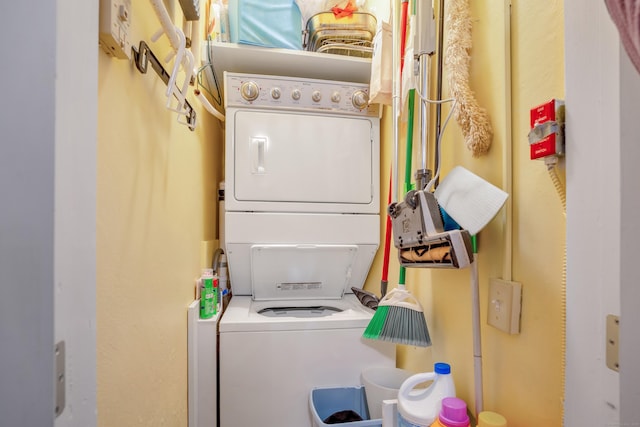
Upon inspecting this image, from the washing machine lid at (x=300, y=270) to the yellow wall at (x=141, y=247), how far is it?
0.48 metres

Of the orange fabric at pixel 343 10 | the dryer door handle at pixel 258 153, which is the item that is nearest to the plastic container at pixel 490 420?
the dryer door handle at pixel 258 153

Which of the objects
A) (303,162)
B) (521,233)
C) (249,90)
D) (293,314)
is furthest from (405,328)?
(249,90)

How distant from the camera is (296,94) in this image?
5.64 feet

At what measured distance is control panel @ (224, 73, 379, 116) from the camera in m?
1.67

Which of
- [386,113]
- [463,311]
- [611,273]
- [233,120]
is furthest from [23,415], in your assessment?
[386,113]

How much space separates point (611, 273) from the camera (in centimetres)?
54

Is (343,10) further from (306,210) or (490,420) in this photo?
(490,420)

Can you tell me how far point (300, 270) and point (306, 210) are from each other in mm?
398

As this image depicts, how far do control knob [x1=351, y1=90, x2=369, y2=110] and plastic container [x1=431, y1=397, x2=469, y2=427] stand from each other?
1.60m

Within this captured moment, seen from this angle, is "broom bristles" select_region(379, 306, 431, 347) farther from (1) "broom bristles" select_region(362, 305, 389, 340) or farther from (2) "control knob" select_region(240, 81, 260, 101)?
(2) "control knob" select_region(240, 81, 260, 101)

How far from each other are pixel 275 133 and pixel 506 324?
1.48 m

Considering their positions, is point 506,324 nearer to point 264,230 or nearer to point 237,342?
point 237,342

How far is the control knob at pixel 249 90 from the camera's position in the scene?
1649 mm

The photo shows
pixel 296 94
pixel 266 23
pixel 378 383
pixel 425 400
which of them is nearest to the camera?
pixel 425 400
